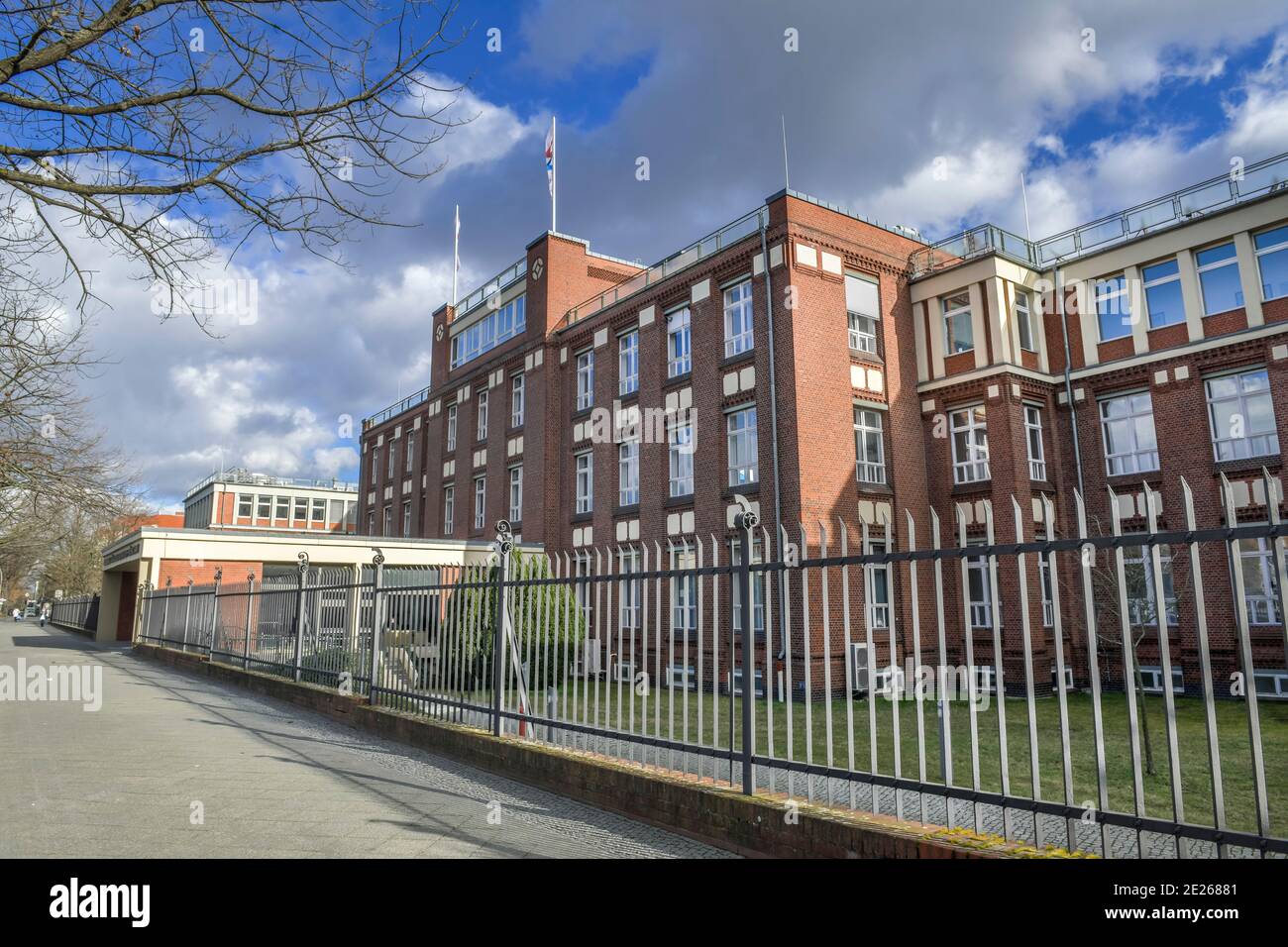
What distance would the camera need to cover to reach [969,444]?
21.7 metres

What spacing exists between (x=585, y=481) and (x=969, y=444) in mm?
12075

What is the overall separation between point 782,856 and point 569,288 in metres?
27.2

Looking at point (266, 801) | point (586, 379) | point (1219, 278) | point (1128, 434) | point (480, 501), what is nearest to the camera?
point (266, 801)

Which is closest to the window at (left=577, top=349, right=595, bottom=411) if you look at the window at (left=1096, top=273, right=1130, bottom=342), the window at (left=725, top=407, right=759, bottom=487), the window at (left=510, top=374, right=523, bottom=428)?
the window at (left=510, top=374, right=523, bottom=428)

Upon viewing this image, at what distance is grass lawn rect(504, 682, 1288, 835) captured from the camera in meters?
7.09

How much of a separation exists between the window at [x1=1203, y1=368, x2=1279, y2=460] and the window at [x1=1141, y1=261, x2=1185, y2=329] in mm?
1892

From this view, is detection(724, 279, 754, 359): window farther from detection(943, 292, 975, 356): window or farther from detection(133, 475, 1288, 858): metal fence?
detection(943, 292, 975, 356): window

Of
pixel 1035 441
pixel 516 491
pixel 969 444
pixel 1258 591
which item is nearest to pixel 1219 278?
pixel 1035 441

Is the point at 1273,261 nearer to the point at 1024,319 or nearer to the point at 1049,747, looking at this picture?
the point at 1024,319

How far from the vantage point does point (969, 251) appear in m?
22.3

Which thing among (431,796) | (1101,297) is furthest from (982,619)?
(431,796)

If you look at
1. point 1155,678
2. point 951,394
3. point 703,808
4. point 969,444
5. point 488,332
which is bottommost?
point 1155,678

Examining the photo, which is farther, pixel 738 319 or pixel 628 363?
pixel 628 363
